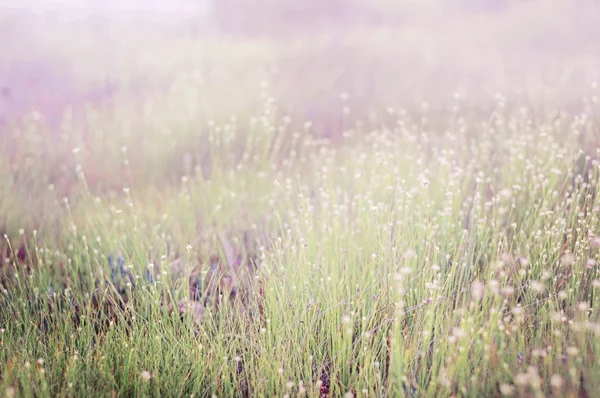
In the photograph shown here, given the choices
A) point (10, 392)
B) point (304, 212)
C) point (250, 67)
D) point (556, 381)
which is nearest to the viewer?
point (556, 381)

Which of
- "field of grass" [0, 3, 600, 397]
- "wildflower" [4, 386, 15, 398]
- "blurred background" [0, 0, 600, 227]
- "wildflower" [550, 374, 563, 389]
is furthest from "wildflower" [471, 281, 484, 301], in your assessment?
"blurred background" [0, 0, 600, 227]

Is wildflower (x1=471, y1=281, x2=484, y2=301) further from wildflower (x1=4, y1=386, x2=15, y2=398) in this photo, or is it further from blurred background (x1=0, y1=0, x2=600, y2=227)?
blurred background (x1=0, y1=0, x2=600, y2=227)

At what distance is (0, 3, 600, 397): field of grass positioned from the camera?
2242 millimetres

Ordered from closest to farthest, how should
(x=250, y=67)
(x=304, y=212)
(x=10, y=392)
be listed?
1. (x=10, y=392)
2. (x=304, y=212)
3. (x=250, y=67)

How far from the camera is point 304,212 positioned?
345 centimetres

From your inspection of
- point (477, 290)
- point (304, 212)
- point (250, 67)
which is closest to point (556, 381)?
point (477, 290)

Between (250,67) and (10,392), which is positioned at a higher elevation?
(250,67)

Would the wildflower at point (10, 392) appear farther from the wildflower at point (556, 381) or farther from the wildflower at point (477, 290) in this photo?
the wildflower at point (556, 381)

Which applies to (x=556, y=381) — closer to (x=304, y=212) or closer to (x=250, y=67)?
(x=304, y=212)

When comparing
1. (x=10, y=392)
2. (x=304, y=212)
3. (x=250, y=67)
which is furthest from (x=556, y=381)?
(x=250, y=67)

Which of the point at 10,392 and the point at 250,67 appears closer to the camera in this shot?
the point at 10,392

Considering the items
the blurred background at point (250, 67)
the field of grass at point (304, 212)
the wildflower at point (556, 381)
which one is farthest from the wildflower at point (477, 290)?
the blurred background at point (250, 67)

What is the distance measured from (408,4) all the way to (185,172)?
Answer: 3038mm

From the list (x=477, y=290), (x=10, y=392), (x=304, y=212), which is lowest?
(x=10, y=392)
